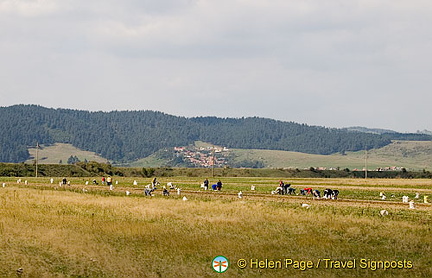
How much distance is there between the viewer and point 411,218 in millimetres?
37156

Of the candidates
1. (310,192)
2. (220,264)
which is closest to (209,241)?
(220,264)

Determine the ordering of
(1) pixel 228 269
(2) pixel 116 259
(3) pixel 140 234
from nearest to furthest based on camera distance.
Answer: (1) pixel 228 269 < (2) pixel 116 259 < (3) pixel 140 234

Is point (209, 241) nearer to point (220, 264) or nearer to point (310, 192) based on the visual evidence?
point (220, 264)

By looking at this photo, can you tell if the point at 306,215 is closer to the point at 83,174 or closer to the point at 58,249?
the point at 58,249

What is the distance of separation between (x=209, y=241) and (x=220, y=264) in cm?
519

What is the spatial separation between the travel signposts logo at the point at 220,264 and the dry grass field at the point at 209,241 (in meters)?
0.23

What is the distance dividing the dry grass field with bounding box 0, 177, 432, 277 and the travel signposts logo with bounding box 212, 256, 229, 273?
0.23m

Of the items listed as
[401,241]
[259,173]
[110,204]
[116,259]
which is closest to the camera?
[116,259]

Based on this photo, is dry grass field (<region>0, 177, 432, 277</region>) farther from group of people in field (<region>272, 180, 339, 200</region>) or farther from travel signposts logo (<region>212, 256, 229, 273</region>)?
group of people in field (<region>272, 180, 339, 200</region>)

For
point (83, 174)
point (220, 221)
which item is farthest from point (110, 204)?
point (83, 174)

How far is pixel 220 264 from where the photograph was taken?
22.7 m

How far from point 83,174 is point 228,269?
125m

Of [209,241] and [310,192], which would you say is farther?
[310,192]

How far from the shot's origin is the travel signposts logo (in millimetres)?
22234
